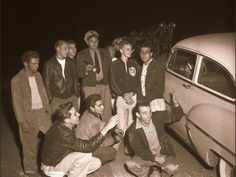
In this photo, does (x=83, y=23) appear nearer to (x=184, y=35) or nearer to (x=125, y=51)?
(x=184, y=35)

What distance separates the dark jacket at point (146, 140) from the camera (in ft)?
15.4

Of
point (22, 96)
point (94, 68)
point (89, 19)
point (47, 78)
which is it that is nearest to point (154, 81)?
point (94, 68)

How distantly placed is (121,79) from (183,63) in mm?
1091

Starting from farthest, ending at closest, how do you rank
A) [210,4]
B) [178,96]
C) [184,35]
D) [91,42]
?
[210,4] < [184,35] < [91,42] < [178,96]

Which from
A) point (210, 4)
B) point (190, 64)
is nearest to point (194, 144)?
point (190, 64)

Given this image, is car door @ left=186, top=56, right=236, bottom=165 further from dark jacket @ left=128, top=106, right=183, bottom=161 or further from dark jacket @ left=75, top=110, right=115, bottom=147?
dark jacket @ left=75, top=110, right=115, bottom=147

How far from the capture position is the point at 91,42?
630 centimetres

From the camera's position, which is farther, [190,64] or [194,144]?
[190,64]

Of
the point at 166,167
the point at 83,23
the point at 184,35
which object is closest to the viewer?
the point at 166,167

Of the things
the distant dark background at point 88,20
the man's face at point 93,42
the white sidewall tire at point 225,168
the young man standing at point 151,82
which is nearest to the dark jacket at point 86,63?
the man's face at point 93,42

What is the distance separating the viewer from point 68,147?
4.54 meters

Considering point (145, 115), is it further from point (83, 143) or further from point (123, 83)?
point (123, 83)

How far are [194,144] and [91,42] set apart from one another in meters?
2.57

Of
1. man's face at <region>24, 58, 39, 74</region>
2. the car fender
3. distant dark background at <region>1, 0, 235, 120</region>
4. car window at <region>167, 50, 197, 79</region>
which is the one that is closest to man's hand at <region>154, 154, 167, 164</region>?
the car fender
